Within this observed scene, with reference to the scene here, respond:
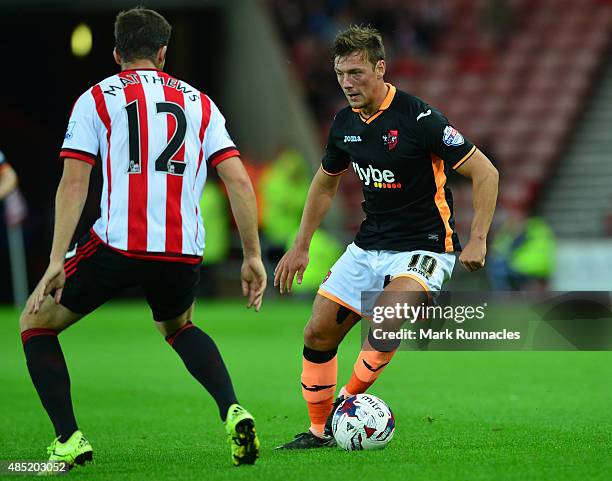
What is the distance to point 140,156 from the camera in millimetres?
5809

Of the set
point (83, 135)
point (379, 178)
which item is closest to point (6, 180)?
point (83, 135)

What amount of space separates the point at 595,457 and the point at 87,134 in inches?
115

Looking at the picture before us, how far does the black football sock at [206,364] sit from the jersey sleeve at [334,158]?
137 cm

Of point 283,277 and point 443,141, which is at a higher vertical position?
point 443,141

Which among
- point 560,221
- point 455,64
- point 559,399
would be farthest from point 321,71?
point 559,399

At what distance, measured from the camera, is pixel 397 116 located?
22.0 feet

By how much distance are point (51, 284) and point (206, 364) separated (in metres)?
0.88

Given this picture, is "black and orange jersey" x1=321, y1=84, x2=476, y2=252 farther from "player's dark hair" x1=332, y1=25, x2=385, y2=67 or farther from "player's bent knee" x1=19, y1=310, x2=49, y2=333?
"player's bent knee" x1=19, y1=310, x2=49, y2=333

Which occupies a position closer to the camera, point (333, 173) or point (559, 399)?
point (333, 173)

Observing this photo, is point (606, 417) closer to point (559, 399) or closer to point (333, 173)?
point (559, 399)

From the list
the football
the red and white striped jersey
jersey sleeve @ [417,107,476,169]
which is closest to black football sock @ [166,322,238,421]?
the red and white striped jersey

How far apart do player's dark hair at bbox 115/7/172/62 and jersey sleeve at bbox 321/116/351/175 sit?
4.40ft

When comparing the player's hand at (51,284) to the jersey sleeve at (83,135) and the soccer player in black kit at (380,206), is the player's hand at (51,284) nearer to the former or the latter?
the jersey sleeve at (83,135)

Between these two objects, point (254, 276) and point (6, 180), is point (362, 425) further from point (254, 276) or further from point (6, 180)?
point (6, 180)
